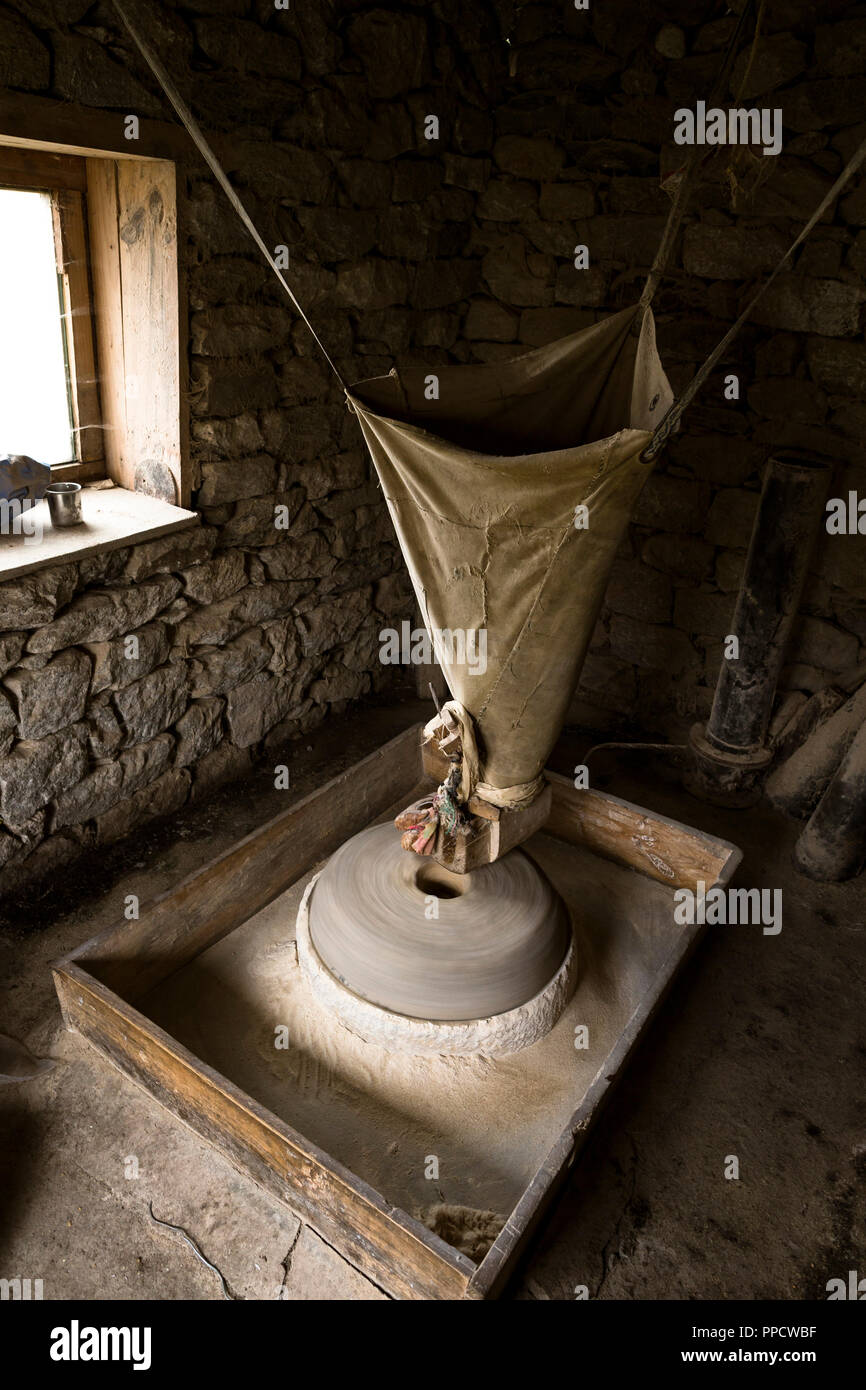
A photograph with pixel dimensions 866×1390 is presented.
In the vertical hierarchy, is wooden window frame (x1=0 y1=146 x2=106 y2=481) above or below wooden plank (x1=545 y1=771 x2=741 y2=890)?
above

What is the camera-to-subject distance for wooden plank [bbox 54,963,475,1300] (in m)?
1.77

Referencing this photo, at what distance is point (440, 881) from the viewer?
2.64 m

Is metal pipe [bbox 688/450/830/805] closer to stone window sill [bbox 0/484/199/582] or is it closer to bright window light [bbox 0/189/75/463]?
stone window sill [bbox 0/484/199/582]

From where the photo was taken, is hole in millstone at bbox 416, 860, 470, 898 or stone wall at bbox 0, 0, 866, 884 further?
stone wall at bbox 0, 0, 866, 884

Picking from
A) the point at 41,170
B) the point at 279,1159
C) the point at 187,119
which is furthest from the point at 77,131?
the point at 279,1159

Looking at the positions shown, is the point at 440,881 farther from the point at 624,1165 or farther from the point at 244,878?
the point at 624,1165

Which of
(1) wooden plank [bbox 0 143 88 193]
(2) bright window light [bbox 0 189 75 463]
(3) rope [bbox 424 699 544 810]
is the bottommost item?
(3) rope [bbox 424 699 544 810]

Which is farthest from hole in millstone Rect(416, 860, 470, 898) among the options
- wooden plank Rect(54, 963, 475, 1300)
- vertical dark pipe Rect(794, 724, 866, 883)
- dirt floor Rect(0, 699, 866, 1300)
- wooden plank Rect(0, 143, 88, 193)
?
wooden plank Rect(0, 143, 88, 193)

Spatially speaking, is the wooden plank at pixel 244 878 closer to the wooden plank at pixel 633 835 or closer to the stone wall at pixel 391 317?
the wooden plank at pixel 633 835

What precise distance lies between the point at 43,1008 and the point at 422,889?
118 centimetres

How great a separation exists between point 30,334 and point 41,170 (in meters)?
0.49

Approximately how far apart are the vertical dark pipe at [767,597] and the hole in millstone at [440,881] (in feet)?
5.51

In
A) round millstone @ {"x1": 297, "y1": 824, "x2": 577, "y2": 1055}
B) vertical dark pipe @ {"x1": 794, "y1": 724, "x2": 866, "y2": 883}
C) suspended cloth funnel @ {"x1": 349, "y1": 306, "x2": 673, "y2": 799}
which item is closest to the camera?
suspended cloth funnel @ {"x1": 349, "y1": 306, "x2": 673, "y2": 799}

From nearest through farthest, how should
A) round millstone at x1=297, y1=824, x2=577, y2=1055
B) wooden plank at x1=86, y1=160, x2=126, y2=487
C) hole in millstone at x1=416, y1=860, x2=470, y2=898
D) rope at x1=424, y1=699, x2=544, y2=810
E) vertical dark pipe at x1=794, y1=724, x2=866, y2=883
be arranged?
rope at x1=424, y1=699, x2=544, y2=810 → round millstone at x1=297, y1=824, x2=577, y2=1055 → hole in millstone at x1=416, y1=860, x2=470, y2=898 → wooden plank at x1=86, y1=160, x2=126, y2=487 → vertical dark pipe at x1=794, y1=724, x2=866, y2=883
